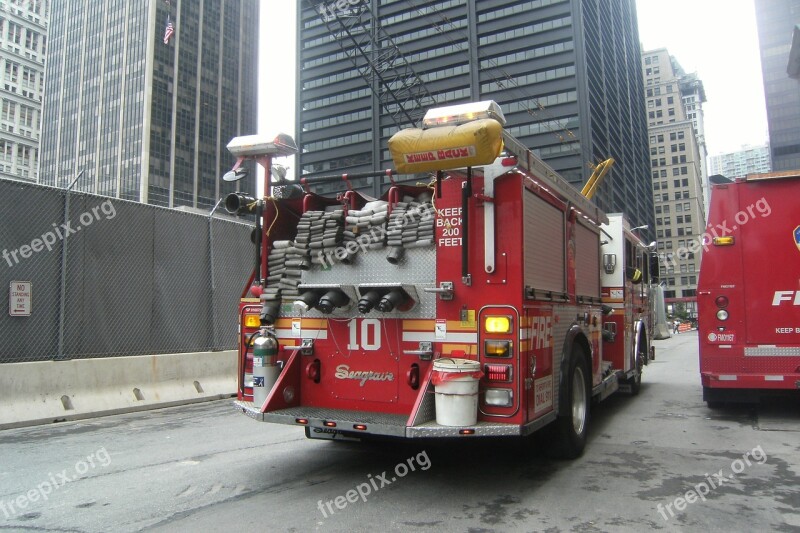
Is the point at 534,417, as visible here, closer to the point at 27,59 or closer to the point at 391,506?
the point at 391,506

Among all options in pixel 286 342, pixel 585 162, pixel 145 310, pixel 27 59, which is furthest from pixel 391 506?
pixel 27 59

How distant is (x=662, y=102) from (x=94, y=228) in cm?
16608

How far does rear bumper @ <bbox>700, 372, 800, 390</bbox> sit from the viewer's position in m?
7.22

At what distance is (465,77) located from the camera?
6019cm

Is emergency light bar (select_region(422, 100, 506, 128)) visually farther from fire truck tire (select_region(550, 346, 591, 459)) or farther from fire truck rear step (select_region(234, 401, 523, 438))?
fire truck tire (select_region(550, 346, 591, 459))

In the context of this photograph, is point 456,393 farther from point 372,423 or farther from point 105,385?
point 105,385

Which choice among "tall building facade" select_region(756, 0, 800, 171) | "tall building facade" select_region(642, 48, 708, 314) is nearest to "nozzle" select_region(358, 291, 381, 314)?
"tall building facade" select_region(756, 0, 800, 171)

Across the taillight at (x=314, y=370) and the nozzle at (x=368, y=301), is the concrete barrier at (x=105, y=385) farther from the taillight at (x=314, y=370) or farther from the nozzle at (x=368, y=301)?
the nozzle at (x=368, y=301)

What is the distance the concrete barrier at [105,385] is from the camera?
7492mm

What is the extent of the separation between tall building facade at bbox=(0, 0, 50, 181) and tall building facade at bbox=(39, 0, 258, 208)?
4953 mm

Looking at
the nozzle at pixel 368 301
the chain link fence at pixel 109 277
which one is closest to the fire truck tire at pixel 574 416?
the nozzle at pixel 368 301

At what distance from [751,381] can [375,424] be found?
5.78 meters

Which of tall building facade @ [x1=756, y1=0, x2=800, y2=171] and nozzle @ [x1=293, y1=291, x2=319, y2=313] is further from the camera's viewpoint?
tall building facade @ [x1=756, y1=0, x2=800, y2=171]
